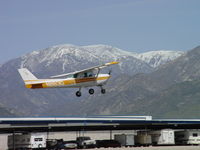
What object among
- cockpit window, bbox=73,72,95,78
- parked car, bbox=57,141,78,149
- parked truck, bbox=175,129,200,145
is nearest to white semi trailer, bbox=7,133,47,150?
parked car, bbox=57,141,78,149

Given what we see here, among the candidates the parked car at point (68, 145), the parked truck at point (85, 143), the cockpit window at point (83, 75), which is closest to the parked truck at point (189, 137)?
the parked truck at point (85, 143)

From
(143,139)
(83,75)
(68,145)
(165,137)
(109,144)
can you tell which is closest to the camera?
(83,75)

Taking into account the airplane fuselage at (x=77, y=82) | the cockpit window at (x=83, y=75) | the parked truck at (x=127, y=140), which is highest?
the cockpit window at (x=83, y=75)

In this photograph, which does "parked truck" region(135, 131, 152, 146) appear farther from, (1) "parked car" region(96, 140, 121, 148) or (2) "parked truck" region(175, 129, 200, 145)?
(2) "parked truck" region(175, 129, 200, 145)

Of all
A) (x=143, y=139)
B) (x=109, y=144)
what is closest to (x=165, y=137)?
(x=143, y=139)

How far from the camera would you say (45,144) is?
98938 mm

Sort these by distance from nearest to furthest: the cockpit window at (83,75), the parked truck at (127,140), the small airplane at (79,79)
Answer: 1. the small airplane at (79,79)
2. the cockpit window at (83,75)
3. the parked truck at (127,140)

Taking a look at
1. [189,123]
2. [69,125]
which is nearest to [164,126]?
[189,123]

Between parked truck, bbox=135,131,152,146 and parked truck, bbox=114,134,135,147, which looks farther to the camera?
parked truck, bbox=135,131,152,146

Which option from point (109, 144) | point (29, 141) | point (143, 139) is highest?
point (143, 139)

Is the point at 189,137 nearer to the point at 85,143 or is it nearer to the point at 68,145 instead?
the point at 85,143

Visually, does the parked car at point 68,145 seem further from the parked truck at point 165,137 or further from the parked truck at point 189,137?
the parked truck at point 189,137

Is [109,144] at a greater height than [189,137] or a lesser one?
lesser

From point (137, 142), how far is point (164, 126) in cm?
713
